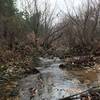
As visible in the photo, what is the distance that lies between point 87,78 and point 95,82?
147 centimetres

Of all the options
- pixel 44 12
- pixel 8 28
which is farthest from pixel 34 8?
pixel 8 28

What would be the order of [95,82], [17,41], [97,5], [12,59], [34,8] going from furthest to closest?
[34,8] < [97,5] < [17,41] < [12,59] < [95,82]

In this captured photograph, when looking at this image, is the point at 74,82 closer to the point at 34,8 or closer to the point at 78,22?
the point at 78,22

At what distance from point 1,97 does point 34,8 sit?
32.3 m

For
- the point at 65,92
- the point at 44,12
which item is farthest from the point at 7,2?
the point at 65,92

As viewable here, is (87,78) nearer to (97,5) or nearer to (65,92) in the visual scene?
(65,92)

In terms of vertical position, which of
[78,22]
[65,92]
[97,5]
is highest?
Result: [97,5]

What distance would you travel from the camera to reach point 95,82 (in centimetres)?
1427

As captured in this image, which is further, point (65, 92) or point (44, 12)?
point (44, 12)

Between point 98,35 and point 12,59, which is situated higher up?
point 98,35

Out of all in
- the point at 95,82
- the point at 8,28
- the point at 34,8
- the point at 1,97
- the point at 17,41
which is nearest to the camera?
the point at 1,97

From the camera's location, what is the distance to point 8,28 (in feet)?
94.5

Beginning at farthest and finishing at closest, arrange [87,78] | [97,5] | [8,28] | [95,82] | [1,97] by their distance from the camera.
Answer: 1. [97,5]
2. [8,28]
3. [87,78]
4. [95,82]
5. [1,97]

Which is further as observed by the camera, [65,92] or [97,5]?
[97,5]
